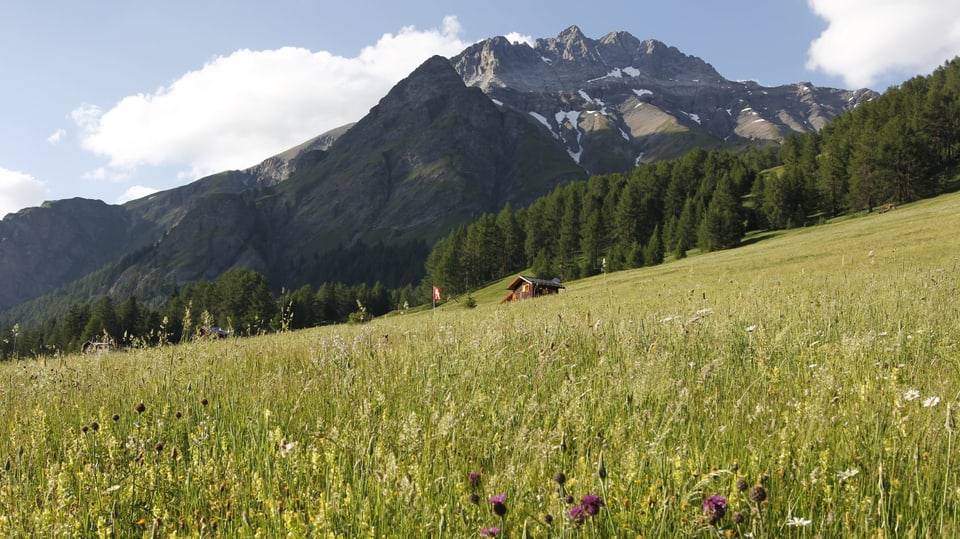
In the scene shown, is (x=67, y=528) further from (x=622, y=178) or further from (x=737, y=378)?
(x=622, y=178)

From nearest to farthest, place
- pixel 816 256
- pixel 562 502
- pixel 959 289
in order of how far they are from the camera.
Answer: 1. pixel 562 502
2. pixel 959 289
3. pixel 816 256

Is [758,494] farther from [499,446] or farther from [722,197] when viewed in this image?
[722,197]

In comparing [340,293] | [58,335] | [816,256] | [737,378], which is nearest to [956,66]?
[816,256]

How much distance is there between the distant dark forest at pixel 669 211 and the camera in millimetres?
85000

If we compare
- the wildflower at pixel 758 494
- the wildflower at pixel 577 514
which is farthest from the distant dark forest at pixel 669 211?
the wildflower at pixel 758 494

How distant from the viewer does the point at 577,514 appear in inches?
74.1

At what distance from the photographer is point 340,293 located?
133375 millimetres

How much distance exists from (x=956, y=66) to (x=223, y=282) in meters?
183

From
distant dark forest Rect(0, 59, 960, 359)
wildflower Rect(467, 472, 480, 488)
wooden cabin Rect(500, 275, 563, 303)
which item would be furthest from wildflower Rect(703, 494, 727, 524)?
distant dark forest Rect(0, 59, 960, 359)

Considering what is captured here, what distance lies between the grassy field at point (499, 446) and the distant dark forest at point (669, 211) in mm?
63151

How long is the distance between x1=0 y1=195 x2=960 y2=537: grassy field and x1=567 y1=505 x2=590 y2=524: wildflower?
0.05 metres

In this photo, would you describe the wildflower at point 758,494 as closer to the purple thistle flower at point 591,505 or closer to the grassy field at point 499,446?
the grassy field at point 499,446

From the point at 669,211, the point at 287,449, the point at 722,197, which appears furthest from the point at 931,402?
the point at 669,211

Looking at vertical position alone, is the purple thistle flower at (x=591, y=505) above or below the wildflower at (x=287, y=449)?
below
